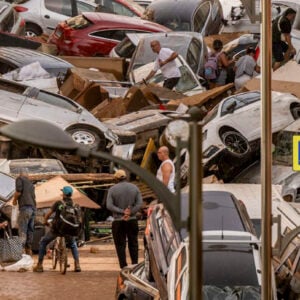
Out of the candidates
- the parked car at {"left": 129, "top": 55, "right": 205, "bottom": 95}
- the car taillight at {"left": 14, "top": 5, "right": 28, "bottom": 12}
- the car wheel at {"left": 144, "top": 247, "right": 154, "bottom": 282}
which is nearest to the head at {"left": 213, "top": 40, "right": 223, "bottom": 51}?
the parked car at {"left": 129, "top": 55, "right": 205, "bottom": 95}

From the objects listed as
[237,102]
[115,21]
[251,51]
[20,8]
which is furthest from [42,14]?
[237,102]

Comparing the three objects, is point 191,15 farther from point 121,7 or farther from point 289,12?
point 289,12

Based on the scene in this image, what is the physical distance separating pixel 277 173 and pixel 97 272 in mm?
5955

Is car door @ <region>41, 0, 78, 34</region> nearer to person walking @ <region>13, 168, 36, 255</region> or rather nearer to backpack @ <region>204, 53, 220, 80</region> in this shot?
backpack @ <region>204, 53, 220, 80</region>

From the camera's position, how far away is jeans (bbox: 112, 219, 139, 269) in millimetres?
23859

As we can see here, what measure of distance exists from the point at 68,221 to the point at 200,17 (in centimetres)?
2376

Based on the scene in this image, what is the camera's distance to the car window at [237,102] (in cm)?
3125

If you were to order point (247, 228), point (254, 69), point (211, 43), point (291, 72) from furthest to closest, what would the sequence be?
point (211, 43), point (254, 69), point (291, 72), point (247, 228)

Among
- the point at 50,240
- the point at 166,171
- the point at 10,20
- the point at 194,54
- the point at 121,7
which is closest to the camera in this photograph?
the point at 50,240

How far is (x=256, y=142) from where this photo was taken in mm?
30359

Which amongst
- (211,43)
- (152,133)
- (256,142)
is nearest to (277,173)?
(256,142)

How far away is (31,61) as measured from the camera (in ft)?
128

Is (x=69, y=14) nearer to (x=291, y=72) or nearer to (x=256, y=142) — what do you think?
(x=291, y=72)

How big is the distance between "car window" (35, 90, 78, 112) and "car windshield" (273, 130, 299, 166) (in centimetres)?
388
